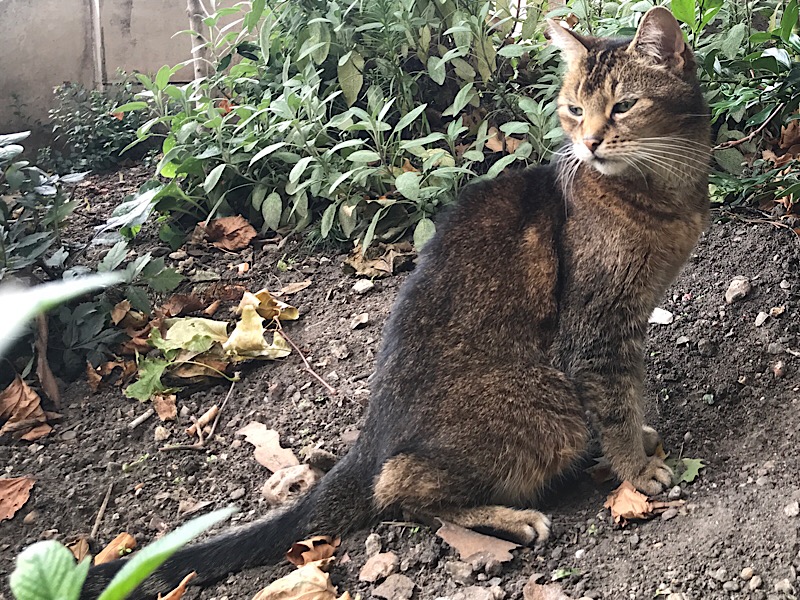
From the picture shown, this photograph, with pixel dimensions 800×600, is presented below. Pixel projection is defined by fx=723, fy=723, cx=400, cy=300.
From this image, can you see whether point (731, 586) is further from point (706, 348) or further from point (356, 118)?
point (356, 118)

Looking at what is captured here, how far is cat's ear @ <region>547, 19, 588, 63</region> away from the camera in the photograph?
2.85m

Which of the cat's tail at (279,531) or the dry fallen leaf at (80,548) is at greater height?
the cat's tail at (279,531)

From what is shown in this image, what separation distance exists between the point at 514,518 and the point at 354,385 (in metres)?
1.13

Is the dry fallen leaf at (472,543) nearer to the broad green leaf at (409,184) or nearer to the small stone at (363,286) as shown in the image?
the small stone at (363,286)

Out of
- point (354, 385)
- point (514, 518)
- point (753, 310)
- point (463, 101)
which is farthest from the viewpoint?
point (463, 101)

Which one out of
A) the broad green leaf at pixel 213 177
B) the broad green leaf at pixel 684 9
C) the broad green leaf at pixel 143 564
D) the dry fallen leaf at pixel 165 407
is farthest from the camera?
the broad green leaf at pixel 213 177

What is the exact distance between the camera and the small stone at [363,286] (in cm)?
395

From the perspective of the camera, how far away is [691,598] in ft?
6.72

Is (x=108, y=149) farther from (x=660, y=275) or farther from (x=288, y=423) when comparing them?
(x=660, y=275)

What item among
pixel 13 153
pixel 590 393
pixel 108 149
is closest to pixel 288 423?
pixel 590 393

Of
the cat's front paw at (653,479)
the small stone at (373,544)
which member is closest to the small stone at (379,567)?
the small stone at (373,544)

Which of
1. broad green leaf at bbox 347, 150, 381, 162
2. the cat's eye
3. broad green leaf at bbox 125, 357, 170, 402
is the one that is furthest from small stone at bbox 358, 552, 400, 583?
broad green leaf at bbox 347, 150, 381, 162

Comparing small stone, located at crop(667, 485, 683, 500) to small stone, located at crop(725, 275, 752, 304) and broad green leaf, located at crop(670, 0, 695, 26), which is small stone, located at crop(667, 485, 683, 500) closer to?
small stone, located at crop(725, 275, 752, 304)

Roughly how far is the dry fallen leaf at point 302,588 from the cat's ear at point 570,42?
2174 mm
